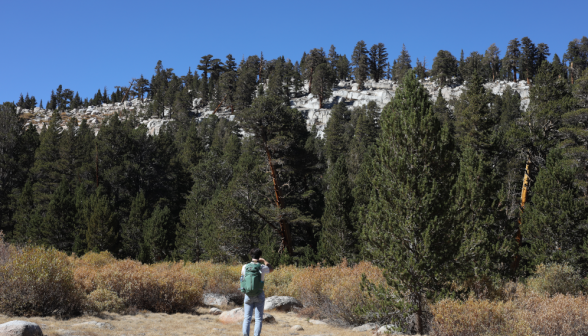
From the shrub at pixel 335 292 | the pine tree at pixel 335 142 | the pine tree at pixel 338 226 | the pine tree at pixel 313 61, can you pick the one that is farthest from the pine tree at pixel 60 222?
the pine tree at pixel 313 61

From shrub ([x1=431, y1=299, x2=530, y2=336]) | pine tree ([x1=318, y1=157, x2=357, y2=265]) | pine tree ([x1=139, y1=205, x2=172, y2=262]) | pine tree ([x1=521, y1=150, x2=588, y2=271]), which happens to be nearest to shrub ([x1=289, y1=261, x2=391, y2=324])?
shrub ([x1=431, y1=299, x2=530, y2=336])

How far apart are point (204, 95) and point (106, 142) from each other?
57651 mm

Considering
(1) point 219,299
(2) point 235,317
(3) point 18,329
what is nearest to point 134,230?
(1) point 219,299

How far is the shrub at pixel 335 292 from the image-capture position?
1222 cm

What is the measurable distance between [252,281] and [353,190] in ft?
58.7

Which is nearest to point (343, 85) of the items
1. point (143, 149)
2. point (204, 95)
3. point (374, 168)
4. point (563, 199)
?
point (204, 95)

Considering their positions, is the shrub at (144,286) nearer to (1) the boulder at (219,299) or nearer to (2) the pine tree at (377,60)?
(1) the boulder at (219,299)

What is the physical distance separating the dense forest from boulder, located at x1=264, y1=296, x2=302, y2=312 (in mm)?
4014

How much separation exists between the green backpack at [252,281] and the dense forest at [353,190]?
444 cm

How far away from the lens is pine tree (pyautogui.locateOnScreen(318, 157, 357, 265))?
74.0ft

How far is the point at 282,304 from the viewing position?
48.2ft

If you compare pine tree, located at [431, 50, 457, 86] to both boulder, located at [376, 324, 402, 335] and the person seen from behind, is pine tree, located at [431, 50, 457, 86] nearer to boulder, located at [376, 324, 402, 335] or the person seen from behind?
boulder, located at [376, 324, 402, 335]

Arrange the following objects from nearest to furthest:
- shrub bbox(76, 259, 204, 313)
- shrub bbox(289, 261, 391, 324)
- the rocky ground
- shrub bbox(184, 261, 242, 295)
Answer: shrub bbox(76, 259, 204, 313) → shrub bbox(289, 261, 391, 324) → shrub bbox(184, 261, 242, 295) → the rocky ground

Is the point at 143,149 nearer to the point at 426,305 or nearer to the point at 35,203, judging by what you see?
the point at 35,203
